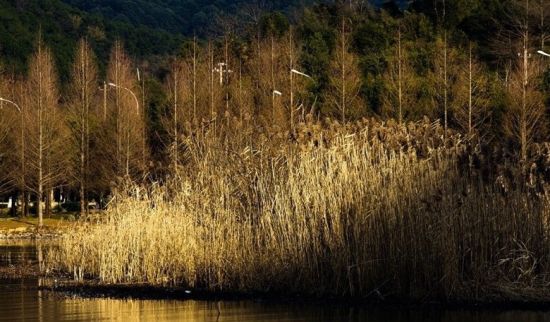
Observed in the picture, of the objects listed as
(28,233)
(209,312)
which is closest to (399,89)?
(28,233)

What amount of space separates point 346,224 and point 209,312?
2684 millimetres

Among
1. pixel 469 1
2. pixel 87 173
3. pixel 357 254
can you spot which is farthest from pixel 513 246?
pixel 469 1

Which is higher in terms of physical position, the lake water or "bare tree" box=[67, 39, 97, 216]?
"bare tree" box=[67, 39, 97, 216]

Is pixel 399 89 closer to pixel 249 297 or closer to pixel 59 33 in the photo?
pixel 249 297

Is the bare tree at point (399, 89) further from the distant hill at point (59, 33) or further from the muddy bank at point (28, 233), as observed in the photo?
the distant hill at point (59, 33)

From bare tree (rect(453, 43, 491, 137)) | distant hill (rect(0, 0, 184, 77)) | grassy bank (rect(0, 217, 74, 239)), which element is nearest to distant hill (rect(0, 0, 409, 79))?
distant hill (rect(0, 0, 184, 77))

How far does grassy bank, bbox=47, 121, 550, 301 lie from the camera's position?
16.0 metres

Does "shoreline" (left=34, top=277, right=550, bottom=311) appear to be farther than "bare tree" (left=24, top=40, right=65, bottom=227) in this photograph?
No

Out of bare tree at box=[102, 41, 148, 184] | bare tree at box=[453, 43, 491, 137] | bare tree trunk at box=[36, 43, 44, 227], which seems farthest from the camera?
bare tree at box=[102, 41, 148, 184]

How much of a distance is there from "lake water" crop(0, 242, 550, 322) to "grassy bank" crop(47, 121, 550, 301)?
0.88m

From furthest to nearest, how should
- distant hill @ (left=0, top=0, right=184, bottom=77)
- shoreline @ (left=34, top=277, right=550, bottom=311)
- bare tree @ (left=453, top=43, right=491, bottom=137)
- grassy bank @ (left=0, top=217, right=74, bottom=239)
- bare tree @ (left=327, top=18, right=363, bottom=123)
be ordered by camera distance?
distant hill @ (left=0, top=0, right=184, bottom=77), bare tree @ (left=327, top=18, right=363, bottom=123), grassy bank @ (left=0, top=217, right=74, bottom=239), bare tree @ (left=453, top=43, right=491, bottom=137), shoreline @ (left=34, top=277, right=550, bottom=311)

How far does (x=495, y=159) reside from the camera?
16.7m

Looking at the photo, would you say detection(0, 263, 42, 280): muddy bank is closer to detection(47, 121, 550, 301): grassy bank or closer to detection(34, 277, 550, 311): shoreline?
detection(34, 277, 550, 311): shoreline

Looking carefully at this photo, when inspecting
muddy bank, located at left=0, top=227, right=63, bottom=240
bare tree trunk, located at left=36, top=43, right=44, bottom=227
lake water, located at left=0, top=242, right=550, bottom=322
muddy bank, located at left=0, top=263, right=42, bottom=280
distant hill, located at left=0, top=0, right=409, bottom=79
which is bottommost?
lake water, located at left=0, top=242, right=550, bottom=322
